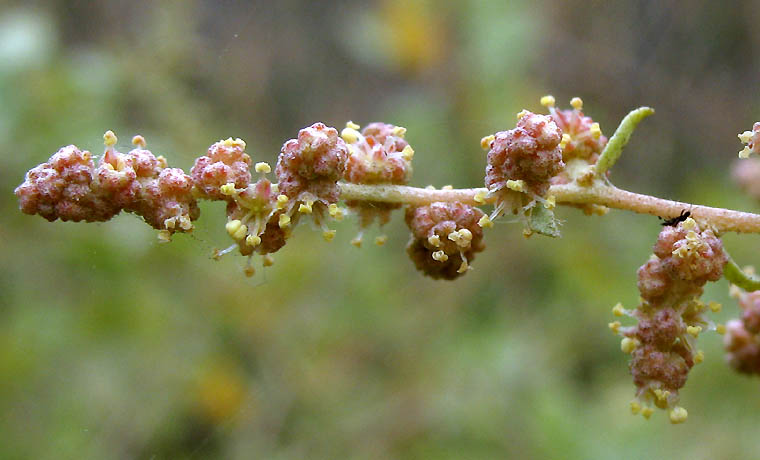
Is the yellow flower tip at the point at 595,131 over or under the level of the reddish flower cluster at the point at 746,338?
over

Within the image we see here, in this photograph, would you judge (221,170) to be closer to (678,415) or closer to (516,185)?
(516,185)

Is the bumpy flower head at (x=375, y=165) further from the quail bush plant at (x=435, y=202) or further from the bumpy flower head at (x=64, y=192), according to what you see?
the bumpy flower head at (x=64, y=192)

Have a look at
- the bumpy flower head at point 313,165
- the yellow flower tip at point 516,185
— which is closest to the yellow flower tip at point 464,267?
the yellow flower tip at point 516,185

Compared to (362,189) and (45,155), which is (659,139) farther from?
(362,189)

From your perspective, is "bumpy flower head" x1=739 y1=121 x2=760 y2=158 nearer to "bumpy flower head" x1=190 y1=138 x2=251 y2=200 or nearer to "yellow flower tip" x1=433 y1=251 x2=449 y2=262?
"yellow flower tip" x1=433 y1=251 x2=449 y2=262

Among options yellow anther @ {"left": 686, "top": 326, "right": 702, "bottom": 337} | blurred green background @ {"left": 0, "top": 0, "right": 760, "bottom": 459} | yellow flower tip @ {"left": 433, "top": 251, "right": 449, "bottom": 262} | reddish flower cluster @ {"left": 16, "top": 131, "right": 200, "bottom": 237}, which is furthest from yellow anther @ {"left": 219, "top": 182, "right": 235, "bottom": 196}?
blurred green background @ {"left": 0, "top": 0, "right": 760, "bottom": 459}

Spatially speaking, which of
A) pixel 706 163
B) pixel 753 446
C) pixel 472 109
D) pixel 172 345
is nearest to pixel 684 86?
pixel 706 163
